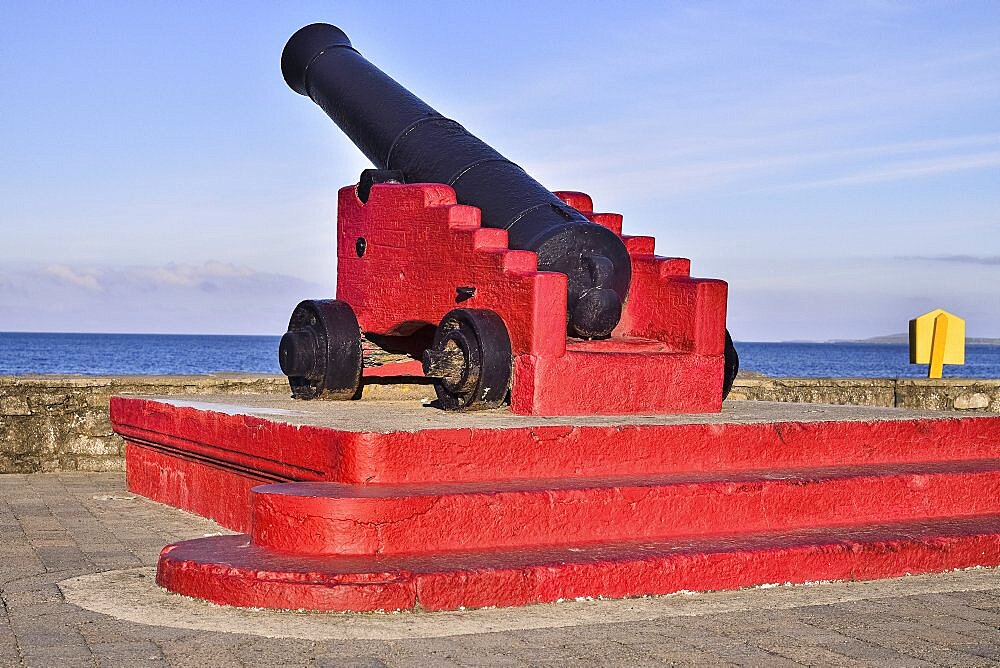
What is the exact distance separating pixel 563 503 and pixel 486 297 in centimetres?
176

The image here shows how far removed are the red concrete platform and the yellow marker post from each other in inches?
255

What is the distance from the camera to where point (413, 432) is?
4.94m

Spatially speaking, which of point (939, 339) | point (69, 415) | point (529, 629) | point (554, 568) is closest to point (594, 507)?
point (554, 568)

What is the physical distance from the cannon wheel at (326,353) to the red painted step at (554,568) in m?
2.29

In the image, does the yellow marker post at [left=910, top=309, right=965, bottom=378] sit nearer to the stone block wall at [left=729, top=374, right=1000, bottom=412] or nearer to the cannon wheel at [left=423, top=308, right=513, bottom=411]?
the stone block wall at [left=729, top=374, right=1000, bottom=412]

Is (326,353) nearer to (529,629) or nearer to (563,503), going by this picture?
(563,503)

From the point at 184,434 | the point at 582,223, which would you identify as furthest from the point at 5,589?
the point at 582,223

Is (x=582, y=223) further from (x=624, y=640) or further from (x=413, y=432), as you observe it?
(x=624, y=640)

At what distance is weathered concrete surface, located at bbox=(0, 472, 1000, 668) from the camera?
3.70 metres

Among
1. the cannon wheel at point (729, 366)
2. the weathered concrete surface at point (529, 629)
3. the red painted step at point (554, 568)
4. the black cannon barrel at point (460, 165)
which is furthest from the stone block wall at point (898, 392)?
the weathered concrete surface at point (529, 629)

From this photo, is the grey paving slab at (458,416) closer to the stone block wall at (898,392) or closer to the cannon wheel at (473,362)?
the cannon wheel at (473,362)

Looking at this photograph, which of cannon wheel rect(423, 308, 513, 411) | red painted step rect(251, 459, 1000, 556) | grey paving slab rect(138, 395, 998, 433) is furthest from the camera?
cannon wheel rect(423, 308, 513, 411)

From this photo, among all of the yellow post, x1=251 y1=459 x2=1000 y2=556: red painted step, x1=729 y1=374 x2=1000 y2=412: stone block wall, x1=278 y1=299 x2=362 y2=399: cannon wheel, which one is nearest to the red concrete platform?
x1=251 y1=459 x2=1000 y2=556: red painted step

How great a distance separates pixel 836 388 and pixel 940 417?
497cm
